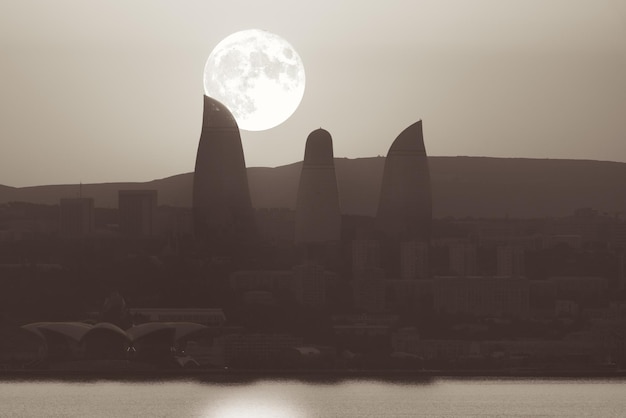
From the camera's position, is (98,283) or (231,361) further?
(98,283)

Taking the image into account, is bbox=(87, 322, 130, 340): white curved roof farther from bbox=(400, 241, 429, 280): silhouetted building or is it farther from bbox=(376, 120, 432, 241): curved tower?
bbox=(376, 120, 432, 241): curved tower

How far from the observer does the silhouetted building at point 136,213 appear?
289ft

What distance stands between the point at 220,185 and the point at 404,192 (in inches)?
239

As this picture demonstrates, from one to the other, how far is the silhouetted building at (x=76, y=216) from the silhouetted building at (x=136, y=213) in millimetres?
1085

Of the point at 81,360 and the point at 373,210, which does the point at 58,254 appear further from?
the point at 81,360

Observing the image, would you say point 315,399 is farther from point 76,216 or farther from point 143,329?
point 76,216

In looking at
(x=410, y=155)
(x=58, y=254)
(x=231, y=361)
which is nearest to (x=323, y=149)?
(x=410, y=155)

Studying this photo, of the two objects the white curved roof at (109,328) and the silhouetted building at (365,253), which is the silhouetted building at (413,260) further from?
the white curved roof at (109,328)

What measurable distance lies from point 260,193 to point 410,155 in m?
6.55

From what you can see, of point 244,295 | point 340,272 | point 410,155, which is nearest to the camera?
point 244,295

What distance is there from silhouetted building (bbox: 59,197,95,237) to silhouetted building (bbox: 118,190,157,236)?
1.08 metres

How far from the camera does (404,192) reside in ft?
283

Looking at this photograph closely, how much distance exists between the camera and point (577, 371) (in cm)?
6531

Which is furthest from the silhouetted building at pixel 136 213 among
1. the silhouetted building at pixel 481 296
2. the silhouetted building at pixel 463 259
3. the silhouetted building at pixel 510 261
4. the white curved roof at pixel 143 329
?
the white curved roof at pixel 143 329
